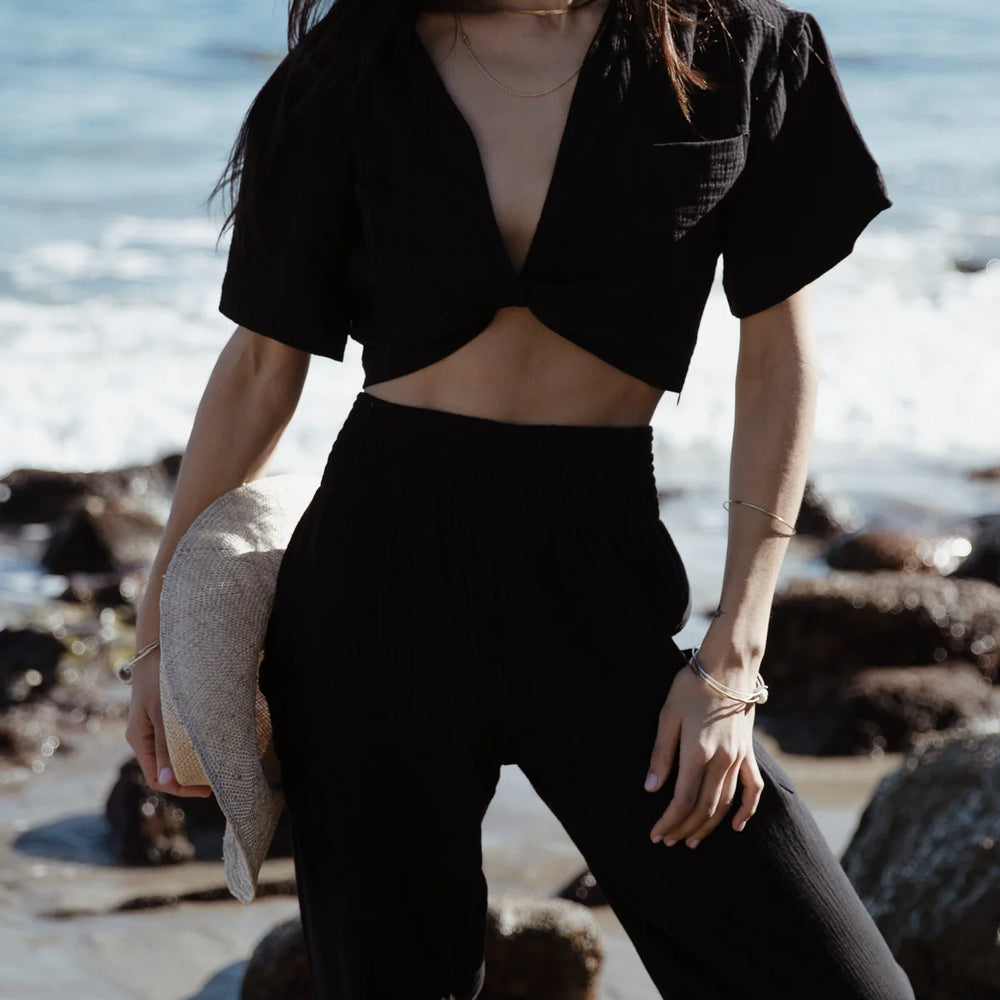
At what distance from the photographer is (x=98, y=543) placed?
23.2 feet

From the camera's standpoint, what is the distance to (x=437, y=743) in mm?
1956

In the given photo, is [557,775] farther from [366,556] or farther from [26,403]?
[26,403]

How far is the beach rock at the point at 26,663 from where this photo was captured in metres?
5.64

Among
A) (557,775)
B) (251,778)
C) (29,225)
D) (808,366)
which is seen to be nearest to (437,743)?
(557,775)

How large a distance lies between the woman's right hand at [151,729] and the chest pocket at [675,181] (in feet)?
2.98

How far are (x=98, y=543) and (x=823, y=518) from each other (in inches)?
134

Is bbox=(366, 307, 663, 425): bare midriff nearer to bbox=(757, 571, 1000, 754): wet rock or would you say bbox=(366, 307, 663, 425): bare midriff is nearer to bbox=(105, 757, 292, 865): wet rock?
bbox=(105, 757, 292, 865): wet rock

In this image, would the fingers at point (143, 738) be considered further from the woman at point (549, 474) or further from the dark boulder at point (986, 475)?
the dark boulder at point (986, 475)

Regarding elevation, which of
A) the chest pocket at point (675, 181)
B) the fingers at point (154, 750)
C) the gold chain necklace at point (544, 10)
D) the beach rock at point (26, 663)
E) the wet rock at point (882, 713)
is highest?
the gold chain necklace at point (544, 10)

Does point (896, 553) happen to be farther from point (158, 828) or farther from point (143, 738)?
point (143, 738)

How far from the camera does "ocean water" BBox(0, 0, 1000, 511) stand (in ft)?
31.5

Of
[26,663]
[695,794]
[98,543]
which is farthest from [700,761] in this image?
[98,543]

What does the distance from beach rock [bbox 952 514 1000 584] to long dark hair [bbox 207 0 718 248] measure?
505 cm

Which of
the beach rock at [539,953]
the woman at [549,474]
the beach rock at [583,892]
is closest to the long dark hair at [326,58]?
the woman at [549,474]
